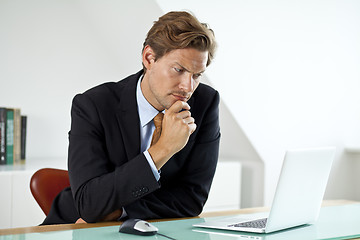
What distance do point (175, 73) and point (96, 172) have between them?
431 millimetres

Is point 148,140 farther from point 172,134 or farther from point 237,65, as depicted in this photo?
point 237,65

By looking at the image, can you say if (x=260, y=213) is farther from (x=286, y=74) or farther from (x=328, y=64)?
(x=328, y=64)

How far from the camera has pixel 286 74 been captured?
12.0ft

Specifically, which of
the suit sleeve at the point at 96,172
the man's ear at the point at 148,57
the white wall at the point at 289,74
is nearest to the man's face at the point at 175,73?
the man's ear at the point at 148,57

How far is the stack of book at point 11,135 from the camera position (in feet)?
10.8

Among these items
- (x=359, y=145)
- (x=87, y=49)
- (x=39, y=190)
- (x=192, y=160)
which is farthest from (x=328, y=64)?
(x=39, y=190)

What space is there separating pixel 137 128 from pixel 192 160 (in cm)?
26

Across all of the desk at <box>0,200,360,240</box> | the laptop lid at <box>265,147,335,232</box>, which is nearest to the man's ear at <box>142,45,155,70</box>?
the desk at <box>0,200,360,240</box>

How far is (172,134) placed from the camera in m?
1.75

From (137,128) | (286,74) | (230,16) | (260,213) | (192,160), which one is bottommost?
(260,213)

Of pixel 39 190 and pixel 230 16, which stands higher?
pixel 230 16

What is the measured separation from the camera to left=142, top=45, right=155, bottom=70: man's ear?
187cm

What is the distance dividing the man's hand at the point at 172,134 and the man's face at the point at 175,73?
0.05 metres

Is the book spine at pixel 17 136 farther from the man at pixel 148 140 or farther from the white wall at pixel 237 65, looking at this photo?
the man at pixel 148 140
